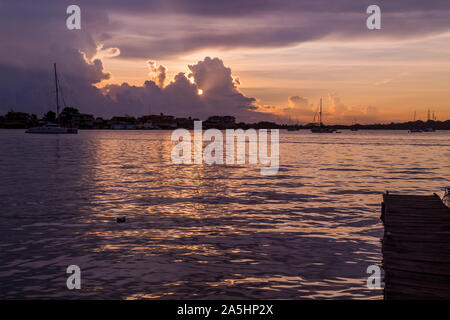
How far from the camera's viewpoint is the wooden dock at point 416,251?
11062mm

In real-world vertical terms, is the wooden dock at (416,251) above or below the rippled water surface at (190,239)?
above

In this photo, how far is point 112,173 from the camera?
157ft

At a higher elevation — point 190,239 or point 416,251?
point 416,251

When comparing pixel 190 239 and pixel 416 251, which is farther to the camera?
pixel 190 239

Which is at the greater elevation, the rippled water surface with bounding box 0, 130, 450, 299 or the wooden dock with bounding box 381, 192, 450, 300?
the wooden dock with bounding box 381, 192, 450, 300

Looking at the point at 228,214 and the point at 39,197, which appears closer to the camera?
the point at 228,214

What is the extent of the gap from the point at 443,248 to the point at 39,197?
26559 mm

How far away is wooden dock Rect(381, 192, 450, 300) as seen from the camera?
11.1 meters

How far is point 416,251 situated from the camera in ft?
47.3

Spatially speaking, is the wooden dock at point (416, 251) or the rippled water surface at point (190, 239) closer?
the wooden dock at point (416, 251)

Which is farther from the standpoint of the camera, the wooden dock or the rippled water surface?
the rippled water surface
